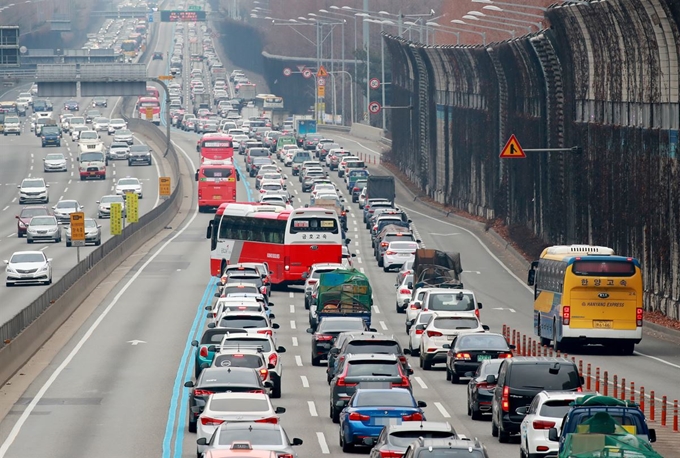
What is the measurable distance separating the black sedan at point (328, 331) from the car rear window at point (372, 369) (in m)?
10.2

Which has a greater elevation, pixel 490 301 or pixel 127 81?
pixel 127 81

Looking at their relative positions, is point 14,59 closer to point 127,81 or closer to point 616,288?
point 127,81

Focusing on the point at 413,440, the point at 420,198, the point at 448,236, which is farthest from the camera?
the point at 420,198

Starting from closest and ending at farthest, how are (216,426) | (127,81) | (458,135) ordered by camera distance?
(216,426) → (458,135) → (127,81)

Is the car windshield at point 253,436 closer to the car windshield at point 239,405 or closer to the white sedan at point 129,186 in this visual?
the car windshield at point 239,405

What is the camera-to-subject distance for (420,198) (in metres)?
112

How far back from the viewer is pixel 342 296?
49500 millimetres

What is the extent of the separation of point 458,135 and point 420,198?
8.99 metres

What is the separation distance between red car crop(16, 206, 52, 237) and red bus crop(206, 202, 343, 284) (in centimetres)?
2148

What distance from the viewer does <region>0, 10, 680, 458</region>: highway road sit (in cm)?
3014

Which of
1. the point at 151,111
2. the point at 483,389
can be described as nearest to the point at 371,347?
the point at 483,389

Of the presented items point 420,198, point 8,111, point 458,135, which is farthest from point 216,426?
point 8,111

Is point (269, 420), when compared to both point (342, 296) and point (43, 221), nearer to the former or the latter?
point (342, 296)

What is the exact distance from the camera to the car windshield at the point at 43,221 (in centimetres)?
8294
